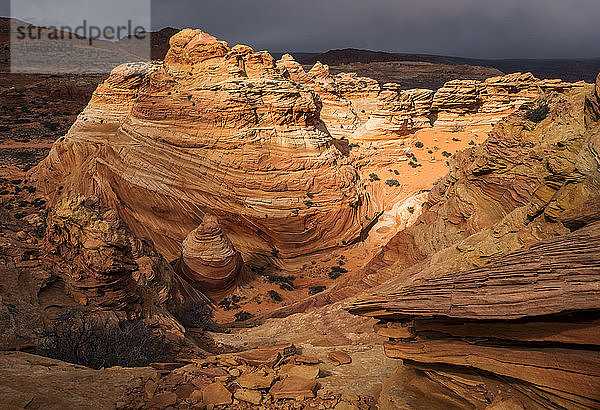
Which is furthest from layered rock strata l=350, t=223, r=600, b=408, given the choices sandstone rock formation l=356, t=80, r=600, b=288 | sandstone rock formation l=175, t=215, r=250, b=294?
sandstone rock formation l=175, t=215, r=250, b=294

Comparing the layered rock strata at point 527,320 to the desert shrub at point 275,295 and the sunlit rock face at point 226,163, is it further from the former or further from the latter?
the sunlit rock face at point 226,163

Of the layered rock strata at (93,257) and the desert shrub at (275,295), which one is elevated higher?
the layered rock strata at (93,257)

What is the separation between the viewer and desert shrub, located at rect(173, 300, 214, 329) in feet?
32.8

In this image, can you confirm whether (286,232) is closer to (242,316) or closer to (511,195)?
(242,316)

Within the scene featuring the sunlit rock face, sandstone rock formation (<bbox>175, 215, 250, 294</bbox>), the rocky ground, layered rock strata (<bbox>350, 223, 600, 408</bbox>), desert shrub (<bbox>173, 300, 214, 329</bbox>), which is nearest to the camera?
layered rock strata (<bbox>350, 223, 600, 408</bbox>)

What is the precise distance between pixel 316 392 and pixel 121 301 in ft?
16.1

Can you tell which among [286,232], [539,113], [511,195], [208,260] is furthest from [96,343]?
[539,113]

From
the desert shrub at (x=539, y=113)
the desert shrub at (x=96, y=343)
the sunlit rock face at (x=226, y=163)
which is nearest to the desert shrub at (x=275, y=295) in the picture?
the sunlit rock face at (x=226, y=163)

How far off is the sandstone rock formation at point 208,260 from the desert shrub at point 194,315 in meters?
1.67

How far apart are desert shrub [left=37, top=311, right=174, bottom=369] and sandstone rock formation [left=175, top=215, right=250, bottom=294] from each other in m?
7.58

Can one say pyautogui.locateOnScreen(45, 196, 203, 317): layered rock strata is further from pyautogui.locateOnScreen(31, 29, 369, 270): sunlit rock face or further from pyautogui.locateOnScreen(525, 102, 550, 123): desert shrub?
pyautogui.locateOnScreen(525, 102, 550, 123): desert shrub

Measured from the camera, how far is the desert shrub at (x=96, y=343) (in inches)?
208

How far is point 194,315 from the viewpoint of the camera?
10.7m

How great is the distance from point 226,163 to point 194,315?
8.80m
